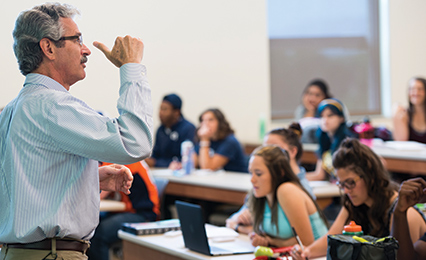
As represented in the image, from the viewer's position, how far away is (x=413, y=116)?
546 centimetres

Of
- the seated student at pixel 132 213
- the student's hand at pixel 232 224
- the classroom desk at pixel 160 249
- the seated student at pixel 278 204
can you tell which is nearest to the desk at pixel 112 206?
→ the seated student at pixel 132 213

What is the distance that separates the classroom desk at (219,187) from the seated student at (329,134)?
0.14 m

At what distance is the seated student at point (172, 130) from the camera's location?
5652mm

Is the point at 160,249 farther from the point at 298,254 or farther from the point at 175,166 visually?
the point at 175,166

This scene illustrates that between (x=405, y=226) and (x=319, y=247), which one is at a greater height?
(x=405, y=226)

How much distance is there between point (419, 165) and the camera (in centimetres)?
441

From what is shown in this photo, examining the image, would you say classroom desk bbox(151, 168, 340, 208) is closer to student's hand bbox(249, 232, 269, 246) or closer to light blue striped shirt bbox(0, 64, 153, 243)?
student's hand bbox(249, 232, 269, 246)

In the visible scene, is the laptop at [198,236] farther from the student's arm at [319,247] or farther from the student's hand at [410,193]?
the student's hand at [410,193]

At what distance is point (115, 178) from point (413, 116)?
4377 millimetres

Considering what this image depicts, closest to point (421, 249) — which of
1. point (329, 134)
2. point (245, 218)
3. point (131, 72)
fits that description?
point (245, 218)

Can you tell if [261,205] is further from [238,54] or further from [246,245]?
[238,54]

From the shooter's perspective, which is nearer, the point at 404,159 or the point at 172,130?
the point at 404,159

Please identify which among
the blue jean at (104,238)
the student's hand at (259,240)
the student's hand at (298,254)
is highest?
the student's hand at (298,254)

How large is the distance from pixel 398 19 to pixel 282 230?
231 inches
